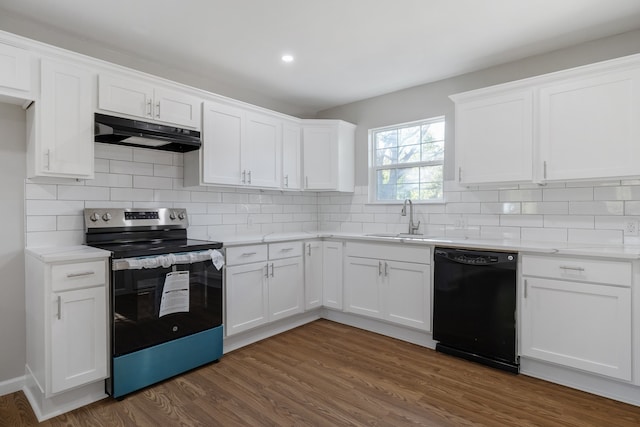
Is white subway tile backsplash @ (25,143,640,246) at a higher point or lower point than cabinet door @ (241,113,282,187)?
lower

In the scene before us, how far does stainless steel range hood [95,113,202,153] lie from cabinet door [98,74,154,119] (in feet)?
0.30

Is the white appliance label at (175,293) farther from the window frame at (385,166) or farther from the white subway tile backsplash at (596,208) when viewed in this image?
the white subway tile backsplash at (596,208)

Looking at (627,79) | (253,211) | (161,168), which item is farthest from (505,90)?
(161,168)

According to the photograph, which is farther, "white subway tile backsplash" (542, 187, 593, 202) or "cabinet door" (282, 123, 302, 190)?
"cabinet door" (282, 123, 302, 190)

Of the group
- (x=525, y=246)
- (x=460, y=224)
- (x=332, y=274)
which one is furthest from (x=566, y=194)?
(x=332, y=274)

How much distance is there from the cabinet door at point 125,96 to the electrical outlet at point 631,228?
143 inches

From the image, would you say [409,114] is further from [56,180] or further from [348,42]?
[56,180]

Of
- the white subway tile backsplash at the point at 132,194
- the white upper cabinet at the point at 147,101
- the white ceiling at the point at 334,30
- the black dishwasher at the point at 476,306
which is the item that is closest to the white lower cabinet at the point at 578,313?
the black dishwasher at the point at 476,306

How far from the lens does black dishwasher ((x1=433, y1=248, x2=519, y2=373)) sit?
8.63 ft

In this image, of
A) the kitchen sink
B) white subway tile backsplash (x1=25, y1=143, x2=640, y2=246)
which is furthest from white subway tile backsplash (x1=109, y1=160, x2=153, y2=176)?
the kitchen sink

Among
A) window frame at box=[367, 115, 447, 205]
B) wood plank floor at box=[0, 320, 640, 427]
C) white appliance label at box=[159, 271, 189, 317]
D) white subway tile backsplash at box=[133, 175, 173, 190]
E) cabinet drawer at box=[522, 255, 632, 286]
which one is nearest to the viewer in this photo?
wood plank floor at box=[0, 320, 640, 427]

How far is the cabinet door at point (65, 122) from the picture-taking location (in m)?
2.26

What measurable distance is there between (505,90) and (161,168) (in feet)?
9.70

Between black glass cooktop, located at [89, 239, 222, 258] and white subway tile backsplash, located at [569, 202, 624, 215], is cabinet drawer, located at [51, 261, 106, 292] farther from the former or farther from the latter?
white subway tile backsplash, located at [569, 202, 624, 215]
